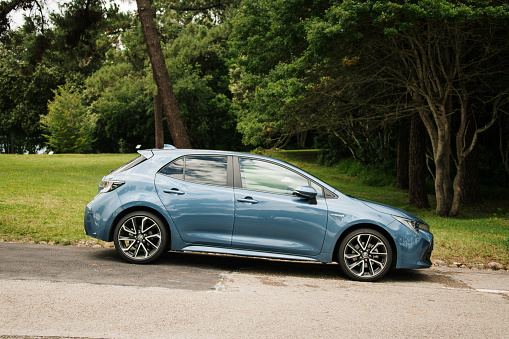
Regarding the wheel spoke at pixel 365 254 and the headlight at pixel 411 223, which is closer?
the wheel spoke at pixel 365 254

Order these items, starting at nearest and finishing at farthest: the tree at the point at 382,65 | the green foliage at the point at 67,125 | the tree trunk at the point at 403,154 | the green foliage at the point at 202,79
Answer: the tree at the point at 382,65 < the tree trunk at the point at 403,154 < the green foliage at the point at 202,79 < the green foliage at the point at 67,125

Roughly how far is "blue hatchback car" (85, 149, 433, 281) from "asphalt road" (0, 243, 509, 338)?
1.01ft

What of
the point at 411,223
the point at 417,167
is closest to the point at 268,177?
the point at 411,223

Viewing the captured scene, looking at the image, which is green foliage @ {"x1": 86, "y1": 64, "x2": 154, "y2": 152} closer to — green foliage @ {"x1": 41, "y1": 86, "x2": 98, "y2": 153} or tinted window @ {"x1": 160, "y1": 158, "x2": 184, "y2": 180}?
green foliage @ {"x1": 41, "y1": 86, "x2": 98, "y2": 153}

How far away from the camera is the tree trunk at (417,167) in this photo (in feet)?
61.4

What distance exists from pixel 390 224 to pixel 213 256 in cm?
282

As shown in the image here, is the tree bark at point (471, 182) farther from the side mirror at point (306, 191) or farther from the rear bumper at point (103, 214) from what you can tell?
the rear bumper at point (103, 214)

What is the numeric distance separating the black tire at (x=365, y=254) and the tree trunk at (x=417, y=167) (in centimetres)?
1283

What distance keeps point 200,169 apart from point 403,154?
20.2 meters

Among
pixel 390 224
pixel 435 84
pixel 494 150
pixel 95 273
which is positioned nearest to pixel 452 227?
pixel 435 84

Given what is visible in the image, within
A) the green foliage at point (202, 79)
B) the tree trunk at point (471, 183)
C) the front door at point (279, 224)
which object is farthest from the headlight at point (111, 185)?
the green foliage at point (202, 79)

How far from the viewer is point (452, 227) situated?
1316cm

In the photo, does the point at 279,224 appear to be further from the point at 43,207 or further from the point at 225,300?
the point at 43,207

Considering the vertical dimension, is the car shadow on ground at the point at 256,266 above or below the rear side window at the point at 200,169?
below
